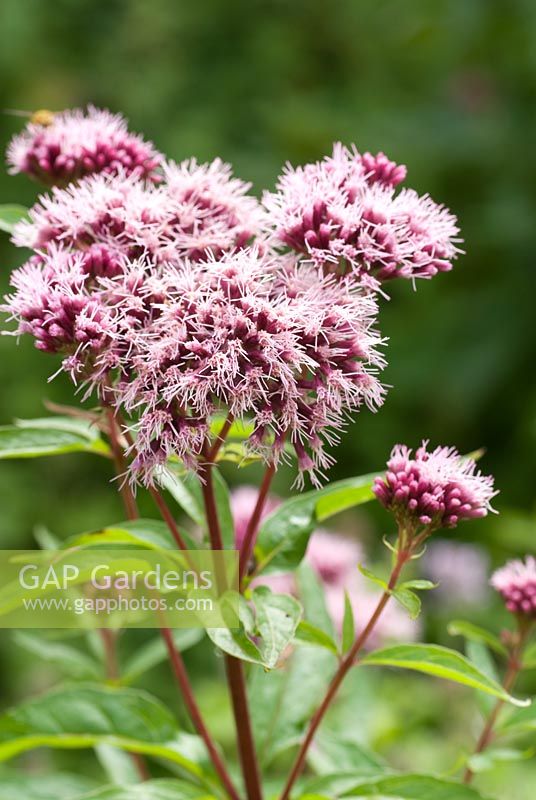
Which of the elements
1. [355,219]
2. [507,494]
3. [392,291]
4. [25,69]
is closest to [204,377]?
[355,219]

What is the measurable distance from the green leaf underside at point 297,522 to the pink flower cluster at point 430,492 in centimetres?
14

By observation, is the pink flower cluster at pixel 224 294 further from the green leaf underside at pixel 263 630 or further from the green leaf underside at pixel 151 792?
the green leaf underside at pixel 151 792

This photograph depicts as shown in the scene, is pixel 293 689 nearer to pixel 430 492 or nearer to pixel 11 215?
pixel 430 492

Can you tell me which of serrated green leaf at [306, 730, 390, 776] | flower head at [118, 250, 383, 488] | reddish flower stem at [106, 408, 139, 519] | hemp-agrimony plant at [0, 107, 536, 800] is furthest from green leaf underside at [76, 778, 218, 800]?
flower head at [118, 250, 383, 488]

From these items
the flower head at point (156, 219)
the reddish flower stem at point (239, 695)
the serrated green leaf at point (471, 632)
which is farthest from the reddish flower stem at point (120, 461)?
the serrated green leaf at point (471, 632)

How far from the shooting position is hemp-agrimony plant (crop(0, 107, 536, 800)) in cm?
126

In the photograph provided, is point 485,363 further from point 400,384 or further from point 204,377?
point 204,377

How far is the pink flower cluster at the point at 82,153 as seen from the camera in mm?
1632

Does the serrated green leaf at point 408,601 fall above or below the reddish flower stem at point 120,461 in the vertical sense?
below

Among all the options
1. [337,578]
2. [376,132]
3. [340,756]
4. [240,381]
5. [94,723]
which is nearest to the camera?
[240,381]

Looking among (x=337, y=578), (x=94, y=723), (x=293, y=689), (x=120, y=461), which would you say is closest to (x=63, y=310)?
(x=120, y=461)

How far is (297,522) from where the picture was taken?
1.51m

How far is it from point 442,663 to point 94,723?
57cm

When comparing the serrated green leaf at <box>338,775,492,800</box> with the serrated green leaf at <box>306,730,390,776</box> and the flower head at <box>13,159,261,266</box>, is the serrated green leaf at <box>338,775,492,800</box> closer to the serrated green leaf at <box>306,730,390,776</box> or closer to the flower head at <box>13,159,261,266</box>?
the serrated green leaf at <box>306,730,390,776</box>
